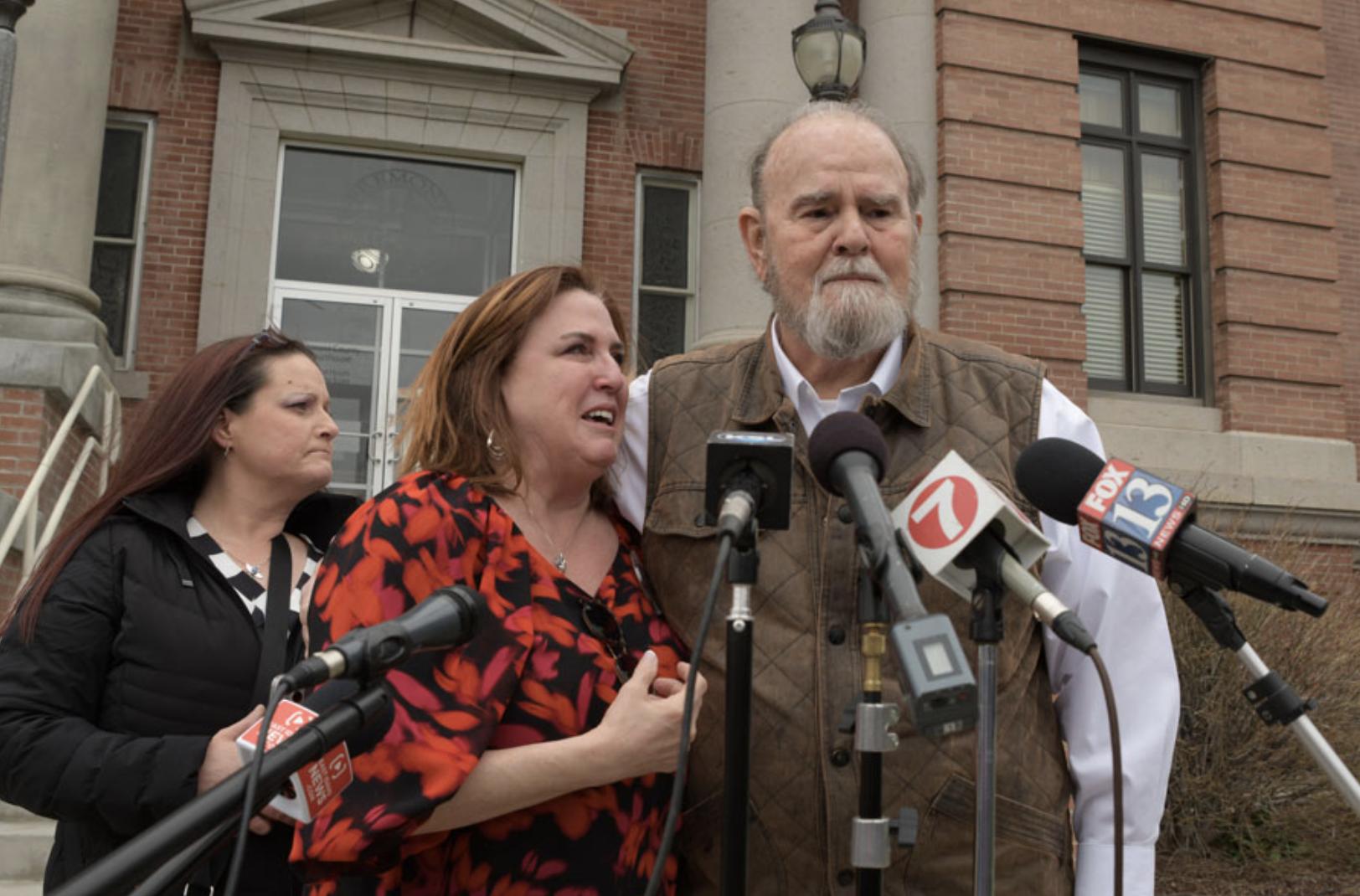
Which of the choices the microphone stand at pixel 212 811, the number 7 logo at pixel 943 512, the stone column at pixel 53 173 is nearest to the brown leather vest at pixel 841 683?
the number 7 logo at pixel 943 512

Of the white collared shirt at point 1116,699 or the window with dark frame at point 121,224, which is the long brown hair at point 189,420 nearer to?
the white collared shirt at point 1116,699

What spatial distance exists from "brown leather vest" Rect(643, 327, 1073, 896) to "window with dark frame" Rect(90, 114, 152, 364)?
923 centimetres

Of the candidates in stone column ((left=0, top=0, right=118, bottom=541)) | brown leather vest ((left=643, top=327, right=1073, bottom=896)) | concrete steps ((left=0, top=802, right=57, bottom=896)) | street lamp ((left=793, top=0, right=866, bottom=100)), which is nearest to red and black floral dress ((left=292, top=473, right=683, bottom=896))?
brown leather vest ((left=643, top=327, right=1073, bottom=896))

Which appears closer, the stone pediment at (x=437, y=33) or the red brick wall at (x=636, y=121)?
the stone pediment at (x=437, y=33)

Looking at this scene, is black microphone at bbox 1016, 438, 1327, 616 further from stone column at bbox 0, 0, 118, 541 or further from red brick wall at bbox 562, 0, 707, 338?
red brick wall at bbox 562, 0, 707, 338

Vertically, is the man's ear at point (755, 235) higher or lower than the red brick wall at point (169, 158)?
lower

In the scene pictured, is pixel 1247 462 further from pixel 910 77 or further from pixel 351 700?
pixel 351 700

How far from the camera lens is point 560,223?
11.3m

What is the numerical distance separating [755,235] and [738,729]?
142cm

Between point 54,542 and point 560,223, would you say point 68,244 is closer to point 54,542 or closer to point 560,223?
point 560,223

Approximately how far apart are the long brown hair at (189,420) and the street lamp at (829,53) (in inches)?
196

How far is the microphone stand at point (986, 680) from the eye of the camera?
1693 mm

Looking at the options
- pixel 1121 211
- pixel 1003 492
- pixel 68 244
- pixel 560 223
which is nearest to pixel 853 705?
pixel 1003 492

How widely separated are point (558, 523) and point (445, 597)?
73cm
